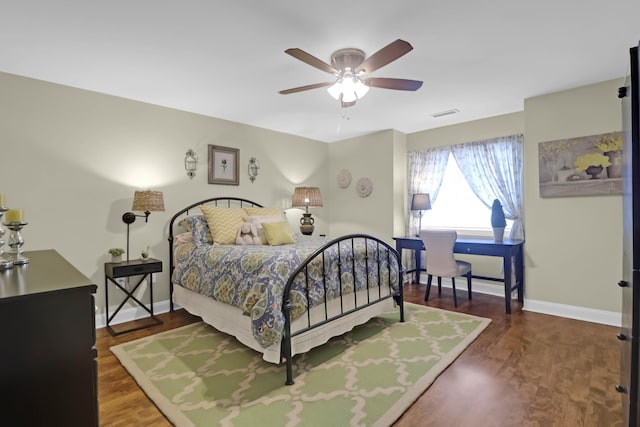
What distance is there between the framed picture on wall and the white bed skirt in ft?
5.16

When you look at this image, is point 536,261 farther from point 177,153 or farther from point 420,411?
point 177,153

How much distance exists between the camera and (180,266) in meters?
3.44

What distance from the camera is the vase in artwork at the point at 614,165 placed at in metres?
3.12

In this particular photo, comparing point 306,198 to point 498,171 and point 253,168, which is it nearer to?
point 253,168

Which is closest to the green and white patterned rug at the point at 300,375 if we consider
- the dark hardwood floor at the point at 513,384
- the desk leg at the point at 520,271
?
the dark hardwood floor at the point at 513,384

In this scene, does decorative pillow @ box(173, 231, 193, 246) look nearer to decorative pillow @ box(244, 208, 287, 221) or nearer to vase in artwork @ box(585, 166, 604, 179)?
decorative pillow @ box(244, 208, 287, 221)

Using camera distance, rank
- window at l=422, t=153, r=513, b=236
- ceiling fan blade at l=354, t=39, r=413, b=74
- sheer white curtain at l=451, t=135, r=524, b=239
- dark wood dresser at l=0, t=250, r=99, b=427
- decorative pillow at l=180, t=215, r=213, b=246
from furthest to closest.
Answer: window at l=422, t=153, r=513, b=236, sheer white curtain at l=451, t=135, r=524, b=239, decorative pillow at l=180, t=215, r=213, b=246, ceiling fan blade at l=354, t=39, r=413, b=74, dark wood dresser at l=0, t=250, r=99, b=427

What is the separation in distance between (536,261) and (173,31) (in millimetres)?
4249

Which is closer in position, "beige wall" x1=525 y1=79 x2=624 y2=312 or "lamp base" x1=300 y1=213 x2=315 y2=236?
"beige wall" x1=525 y1=79 x2=624 y2=312

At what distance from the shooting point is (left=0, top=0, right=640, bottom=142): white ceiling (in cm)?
199

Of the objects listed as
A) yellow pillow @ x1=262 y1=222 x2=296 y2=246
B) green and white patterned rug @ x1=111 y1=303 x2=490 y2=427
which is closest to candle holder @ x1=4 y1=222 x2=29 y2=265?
green and white patterned rug @ x1=111 y1=303 x2=490 y2=427

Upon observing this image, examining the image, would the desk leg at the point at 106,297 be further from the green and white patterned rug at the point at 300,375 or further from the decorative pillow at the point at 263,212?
the decorative pillow at the point at 263,212

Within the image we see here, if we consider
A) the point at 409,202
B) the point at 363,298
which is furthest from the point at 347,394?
the point at 409,202

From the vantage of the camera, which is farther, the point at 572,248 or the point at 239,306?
the point at 572,248
